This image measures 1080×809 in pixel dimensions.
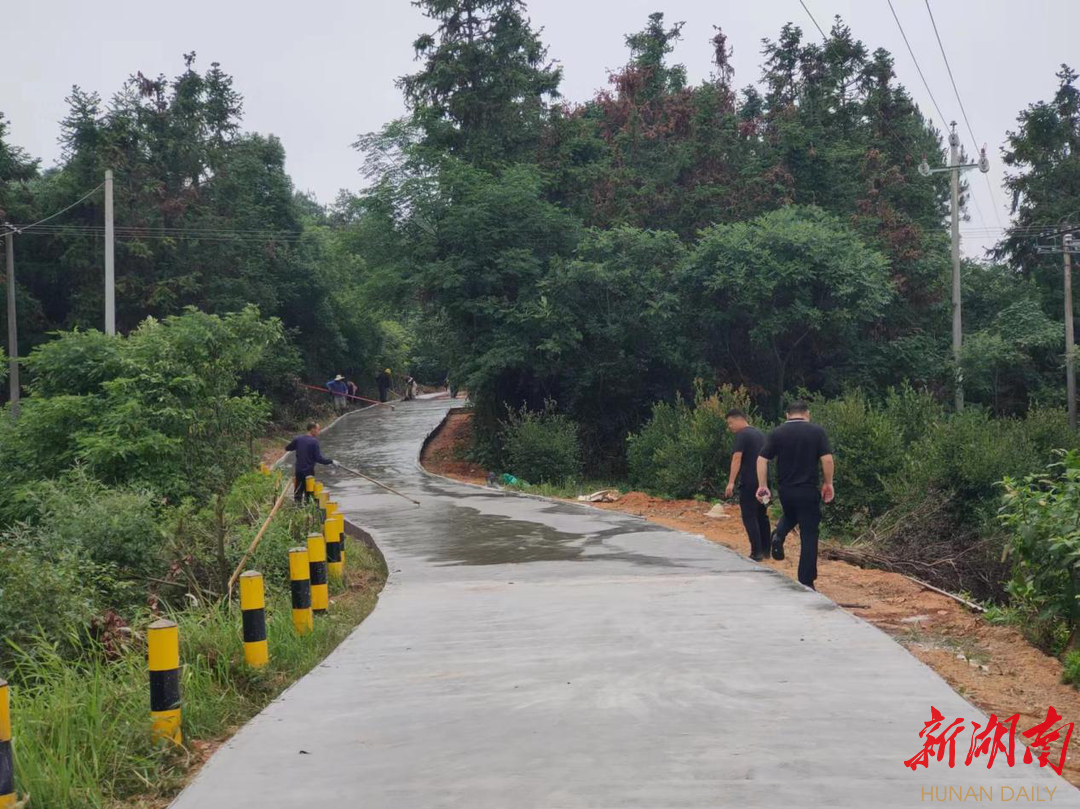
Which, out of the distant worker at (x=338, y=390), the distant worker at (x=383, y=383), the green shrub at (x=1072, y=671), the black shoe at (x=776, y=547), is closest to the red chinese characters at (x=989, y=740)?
the green shrub at (x=1072, y=671)

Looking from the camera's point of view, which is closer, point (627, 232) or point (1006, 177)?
point (627, 232)

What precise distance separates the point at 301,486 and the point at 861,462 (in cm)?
1021

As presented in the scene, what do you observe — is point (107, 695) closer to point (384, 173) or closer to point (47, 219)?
point (384, 173)

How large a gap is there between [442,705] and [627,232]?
26.8 m

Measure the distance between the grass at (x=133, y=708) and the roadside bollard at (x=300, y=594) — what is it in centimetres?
10

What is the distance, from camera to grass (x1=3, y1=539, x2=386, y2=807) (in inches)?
197

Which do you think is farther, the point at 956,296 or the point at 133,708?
the point at 956,296

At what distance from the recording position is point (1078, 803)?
167 inches

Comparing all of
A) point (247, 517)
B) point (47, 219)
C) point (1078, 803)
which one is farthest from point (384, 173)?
point (1078, 803)

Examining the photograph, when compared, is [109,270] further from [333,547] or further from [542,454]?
[333,547]

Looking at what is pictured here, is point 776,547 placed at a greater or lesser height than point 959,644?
greater

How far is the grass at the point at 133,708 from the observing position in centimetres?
501

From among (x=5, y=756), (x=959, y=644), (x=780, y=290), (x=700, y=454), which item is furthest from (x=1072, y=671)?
(x=780, y=290)

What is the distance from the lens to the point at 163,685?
5.52m
